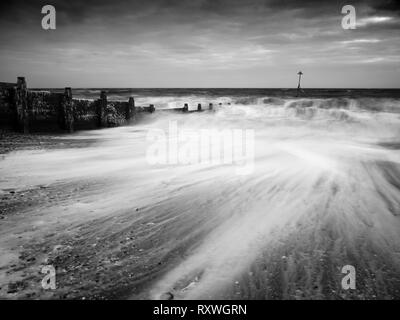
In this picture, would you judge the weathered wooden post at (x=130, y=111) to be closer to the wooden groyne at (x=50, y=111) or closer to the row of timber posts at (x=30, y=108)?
the wooden groyne at (x=50, y=111)

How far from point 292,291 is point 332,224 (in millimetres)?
1545

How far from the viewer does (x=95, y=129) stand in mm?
12492

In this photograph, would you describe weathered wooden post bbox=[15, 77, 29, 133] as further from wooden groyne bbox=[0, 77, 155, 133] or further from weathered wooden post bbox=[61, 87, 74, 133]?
weathered wooden post bbox=[61, 87, 74, 133]

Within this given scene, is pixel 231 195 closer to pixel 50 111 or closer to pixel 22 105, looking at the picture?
pixel 22 105

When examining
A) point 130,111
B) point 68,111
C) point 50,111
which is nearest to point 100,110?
point 68,111

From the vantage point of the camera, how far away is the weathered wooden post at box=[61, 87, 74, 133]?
436 inches

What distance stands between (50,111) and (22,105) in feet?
3.52

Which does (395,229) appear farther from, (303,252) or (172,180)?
(172,180)

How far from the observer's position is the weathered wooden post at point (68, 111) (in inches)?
436

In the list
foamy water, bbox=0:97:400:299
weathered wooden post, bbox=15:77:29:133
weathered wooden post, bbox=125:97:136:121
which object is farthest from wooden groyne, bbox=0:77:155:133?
foamy water, bbox=0:97:400:299
